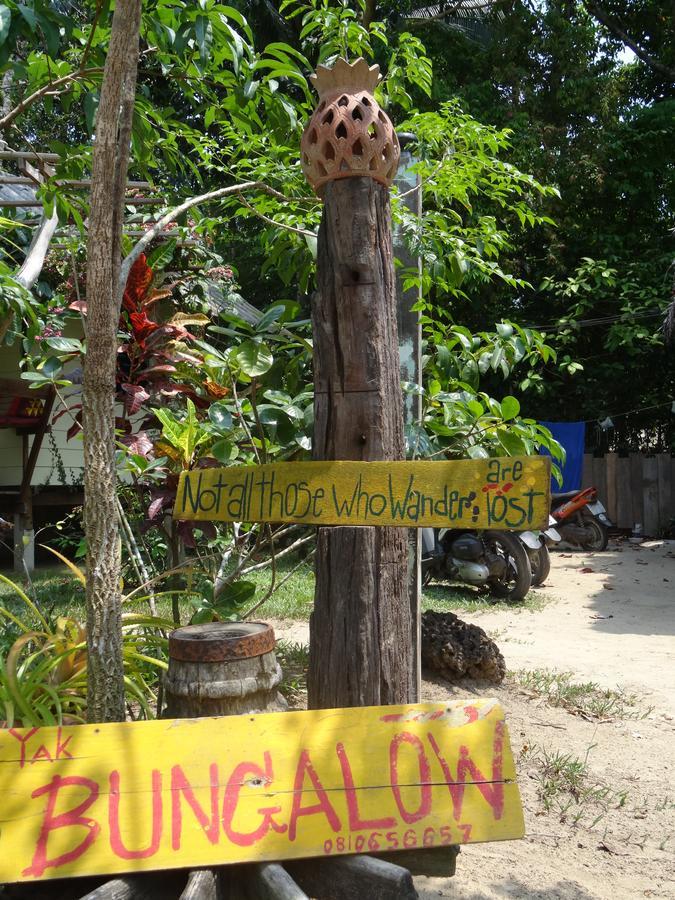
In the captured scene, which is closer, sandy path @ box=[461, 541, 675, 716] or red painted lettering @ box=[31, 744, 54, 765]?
red painted lettering @ box=[31, 744, 54, 765]

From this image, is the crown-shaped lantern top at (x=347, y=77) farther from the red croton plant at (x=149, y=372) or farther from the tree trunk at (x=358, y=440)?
the red croton plant at (x=149, y=372)

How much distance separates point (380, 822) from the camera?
2.00m

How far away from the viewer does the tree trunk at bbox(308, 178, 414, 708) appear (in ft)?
Answer: 7.53

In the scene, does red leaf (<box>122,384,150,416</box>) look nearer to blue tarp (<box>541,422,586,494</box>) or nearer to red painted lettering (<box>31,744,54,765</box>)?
red painted lettering (<box>31,744,54,765</box>)

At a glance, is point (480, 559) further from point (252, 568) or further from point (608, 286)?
point (608, 286)

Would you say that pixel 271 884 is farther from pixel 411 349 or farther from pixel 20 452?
pixel 20 452

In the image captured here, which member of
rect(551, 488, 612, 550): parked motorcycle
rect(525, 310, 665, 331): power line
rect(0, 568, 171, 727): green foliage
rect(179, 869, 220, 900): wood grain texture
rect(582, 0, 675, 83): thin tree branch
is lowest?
rect(179, 869, 220, 900): wood grain texture

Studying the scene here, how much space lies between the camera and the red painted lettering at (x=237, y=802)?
6.35 feet

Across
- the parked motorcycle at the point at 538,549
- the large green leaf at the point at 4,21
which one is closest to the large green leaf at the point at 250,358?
the large green leaf at the point at 4,21

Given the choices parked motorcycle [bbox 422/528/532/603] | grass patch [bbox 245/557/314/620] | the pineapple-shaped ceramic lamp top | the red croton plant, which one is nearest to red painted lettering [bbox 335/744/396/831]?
the pineapple-shaped ceramic lamp top

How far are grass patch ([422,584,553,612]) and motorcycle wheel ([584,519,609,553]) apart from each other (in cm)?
352

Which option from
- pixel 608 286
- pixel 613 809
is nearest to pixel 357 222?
pixel 613 809

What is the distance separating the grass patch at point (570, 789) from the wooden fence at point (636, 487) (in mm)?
10166

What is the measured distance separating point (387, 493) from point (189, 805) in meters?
0.95
